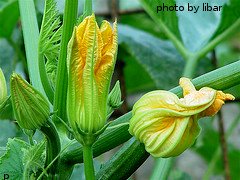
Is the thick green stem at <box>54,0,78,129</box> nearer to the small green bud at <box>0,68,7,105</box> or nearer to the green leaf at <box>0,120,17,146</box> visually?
the small green bud at <box>0,68,7,105</box>

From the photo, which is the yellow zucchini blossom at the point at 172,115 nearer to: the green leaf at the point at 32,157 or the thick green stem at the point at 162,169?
the green leaf at the point at 32,157

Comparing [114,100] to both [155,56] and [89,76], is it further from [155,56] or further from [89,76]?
[155,56]

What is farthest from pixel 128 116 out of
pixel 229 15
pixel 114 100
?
pixel 229 15

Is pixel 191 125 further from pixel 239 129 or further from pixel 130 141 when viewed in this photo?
pixel 239 129

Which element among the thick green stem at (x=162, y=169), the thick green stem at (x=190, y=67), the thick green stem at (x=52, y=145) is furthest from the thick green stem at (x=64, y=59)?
the thick green stem at (x=190, y=67)

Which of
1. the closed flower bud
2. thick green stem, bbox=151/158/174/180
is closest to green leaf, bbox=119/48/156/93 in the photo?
thick green stem, bbox=151/158/174/180

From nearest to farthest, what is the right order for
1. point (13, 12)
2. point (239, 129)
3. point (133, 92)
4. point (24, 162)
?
1. point (24, 162)
2. point (13, 12)
3. point (133, 92)
4. point (239, 129)

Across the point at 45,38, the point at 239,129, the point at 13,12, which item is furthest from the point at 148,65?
the point at 239,129
